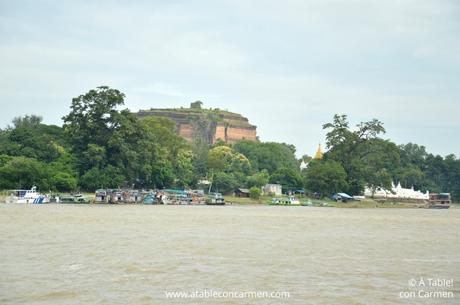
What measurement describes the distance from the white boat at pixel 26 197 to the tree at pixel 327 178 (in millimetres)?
40995

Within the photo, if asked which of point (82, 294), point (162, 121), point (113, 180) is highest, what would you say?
point (162, 121)

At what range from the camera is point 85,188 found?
84625 millimetres

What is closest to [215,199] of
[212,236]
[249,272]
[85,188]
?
[85,188]

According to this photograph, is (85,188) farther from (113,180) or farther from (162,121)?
(162,121)

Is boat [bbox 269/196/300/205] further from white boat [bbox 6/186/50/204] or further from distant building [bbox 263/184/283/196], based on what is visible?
white boat [bbox 6/186/50/204]

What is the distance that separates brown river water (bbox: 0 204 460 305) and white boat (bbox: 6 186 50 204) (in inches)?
1290

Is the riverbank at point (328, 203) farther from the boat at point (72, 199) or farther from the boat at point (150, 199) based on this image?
the boat at point (72, 199)

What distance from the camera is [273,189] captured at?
4503 inches

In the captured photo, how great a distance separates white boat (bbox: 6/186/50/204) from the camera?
239ft

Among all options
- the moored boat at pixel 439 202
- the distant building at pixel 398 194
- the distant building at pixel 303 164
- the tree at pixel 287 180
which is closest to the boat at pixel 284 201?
the tree at pixel 287 180

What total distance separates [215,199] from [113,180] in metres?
16.4

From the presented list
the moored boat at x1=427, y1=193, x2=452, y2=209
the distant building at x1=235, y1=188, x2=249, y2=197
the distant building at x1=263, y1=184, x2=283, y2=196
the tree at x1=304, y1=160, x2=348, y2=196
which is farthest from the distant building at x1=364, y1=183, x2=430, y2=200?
the distant building at x1=235, y1=188, x2=249, y2=197

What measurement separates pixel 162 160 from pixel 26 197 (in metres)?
22.6

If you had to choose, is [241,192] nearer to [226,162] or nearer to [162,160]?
[226,162]
